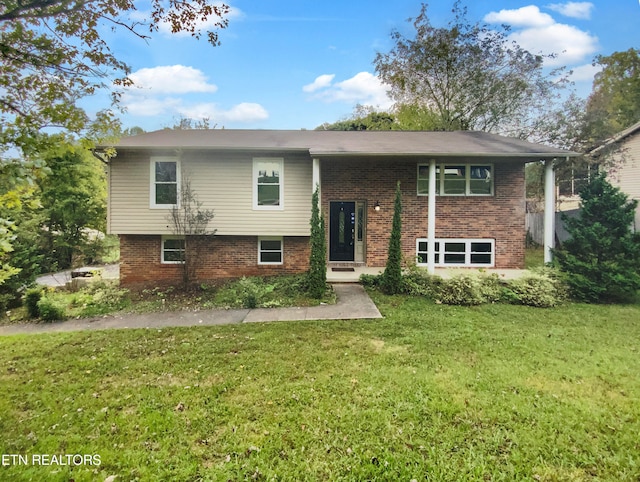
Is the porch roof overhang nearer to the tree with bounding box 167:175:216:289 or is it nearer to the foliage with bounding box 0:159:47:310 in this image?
the tree with bounding box 167:175:216:289

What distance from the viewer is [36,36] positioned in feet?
12.7

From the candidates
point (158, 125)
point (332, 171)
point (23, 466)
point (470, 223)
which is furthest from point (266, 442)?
point (158, 125)

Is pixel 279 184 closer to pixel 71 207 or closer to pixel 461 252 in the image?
pixel 461 252

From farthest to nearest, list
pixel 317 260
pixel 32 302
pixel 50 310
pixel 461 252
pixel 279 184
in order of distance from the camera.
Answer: pixel 461 252, pixel 279 184, pixel 317 260, pixel 32 302, pixel 50 310

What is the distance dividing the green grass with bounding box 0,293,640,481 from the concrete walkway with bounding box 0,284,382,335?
0.74 metres

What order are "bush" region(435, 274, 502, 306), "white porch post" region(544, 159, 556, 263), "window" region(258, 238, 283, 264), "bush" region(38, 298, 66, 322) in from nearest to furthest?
"bush" region(38, 298, 66, 322) < "bush" region(435, 274, 502, 306) < "white porch post" region(544, 159, 556, 263) < "window" region(258, 238, 283, 264)

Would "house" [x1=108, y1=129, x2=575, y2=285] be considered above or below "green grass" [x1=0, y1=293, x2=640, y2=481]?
above

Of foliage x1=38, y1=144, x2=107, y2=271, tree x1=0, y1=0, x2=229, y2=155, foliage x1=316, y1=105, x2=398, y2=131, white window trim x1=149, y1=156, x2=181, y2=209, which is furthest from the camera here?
foliage x1=316, y1=105, x2=398, y2=131

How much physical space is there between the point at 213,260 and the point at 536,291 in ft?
28.9

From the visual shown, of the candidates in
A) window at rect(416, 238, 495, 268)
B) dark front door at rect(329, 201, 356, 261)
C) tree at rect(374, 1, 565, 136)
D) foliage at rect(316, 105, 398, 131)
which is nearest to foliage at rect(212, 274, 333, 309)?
dark front door at rect(329, 201, 356, 261)

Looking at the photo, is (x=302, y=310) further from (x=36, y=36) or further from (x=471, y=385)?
(x=36, y=36)

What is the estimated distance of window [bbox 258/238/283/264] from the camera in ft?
34.1

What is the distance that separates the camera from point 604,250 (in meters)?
8.18

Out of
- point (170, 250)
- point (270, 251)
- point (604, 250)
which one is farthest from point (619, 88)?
point (170, 250)
